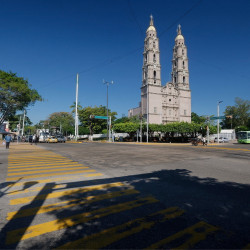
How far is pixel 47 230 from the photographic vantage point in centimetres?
277

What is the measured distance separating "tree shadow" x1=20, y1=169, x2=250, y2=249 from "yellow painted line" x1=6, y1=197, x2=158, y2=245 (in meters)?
0.02

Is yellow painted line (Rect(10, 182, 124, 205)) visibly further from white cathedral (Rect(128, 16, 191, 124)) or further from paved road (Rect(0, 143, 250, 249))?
white cathedral (Rect(128, 16, 191, 124))

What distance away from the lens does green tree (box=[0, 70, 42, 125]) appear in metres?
25.4

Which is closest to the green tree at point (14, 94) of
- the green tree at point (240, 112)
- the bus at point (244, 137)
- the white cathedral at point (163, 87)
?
the white cathedral at point (163, 87)

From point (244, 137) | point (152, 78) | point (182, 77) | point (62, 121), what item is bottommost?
point (244, 137)

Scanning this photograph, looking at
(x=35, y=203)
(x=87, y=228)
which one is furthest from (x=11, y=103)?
(x=87, y=228)

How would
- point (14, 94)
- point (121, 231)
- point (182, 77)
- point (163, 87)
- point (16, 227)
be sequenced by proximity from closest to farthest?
1. point (121, 231)
2. point (16, 227)
3. point (14, 94)
4. point (163, 87)
5. point (182, 77)

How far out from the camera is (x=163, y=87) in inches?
2511

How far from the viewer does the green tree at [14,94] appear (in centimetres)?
2538

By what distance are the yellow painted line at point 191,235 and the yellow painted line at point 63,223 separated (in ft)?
3.95

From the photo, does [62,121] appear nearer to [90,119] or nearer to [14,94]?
[90,119]

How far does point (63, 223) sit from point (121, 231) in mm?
995

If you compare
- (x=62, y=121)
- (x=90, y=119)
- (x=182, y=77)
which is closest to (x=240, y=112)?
(x=182, y=77)

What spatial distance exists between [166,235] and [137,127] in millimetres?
45039
